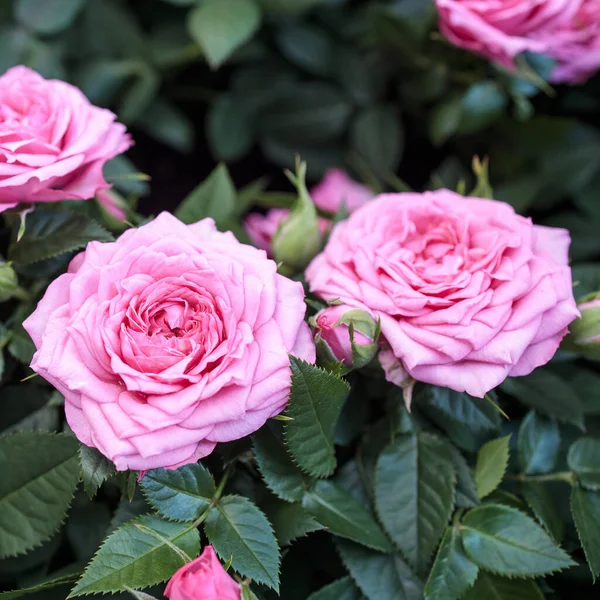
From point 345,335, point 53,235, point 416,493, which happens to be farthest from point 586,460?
point 53,235

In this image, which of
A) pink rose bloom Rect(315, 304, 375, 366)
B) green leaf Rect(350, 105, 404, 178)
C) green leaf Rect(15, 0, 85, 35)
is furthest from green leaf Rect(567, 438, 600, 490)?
green leaf Rect(15, 0, 85, 35)

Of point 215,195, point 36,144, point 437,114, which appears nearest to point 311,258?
point 215,195

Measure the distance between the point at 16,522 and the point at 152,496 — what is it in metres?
0.14

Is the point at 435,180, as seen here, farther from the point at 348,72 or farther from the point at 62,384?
the point at 62,384

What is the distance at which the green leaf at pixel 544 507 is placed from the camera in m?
0.55

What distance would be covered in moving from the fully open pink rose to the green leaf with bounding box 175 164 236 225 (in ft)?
0.35

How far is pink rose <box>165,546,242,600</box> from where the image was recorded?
0.41m

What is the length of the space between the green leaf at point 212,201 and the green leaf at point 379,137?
332 mm

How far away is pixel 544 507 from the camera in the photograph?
0.57 m

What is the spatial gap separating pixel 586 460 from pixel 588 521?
6 centimetres

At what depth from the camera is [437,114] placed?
2.85 feet

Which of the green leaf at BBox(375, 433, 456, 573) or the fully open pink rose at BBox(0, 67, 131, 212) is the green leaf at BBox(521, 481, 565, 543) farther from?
the fully open pink rose at BBox(0, 67, 131, 212)

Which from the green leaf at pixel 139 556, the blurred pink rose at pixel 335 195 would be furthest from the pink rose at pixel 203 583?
the blurred pink rose at pixel 335 195

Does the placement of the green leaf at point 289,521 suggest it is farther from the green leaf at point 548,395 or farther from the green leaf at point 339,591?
the green leaf at point 548,395
